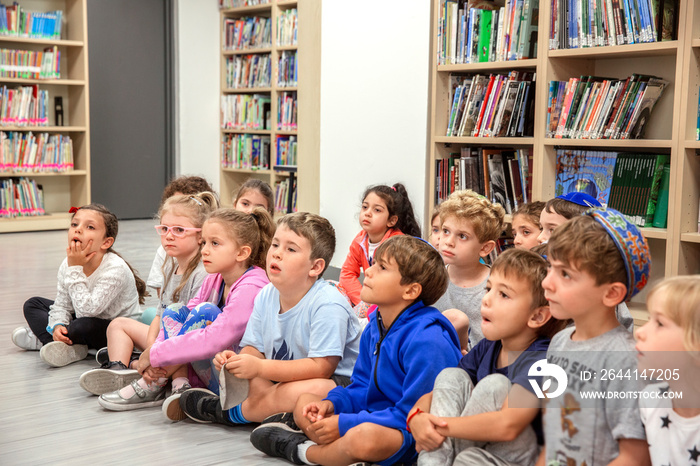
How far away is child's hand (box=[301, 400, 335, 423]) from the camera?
1.79 meters

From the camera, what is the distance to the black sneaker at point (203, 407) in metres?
2.11

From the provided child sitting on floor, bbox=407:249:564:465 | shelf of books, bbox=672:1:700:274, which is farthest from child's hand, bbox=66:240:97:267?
shelf of books, bbox=672:1:700:274

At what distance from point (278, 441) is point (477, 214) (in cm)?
92

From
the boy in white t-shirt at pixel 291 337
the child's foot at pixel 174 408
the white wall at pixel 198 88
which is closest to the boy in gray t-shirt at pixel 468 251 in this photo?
the boy in white t-shirt at pixel 291 337

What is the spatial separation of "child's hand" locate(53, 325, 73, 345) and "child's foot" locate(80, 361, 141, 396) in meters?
0.38

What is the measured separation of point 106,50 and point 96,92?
17.0 inches

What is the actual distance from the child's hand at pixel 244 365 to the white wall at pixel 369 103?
6.95ft

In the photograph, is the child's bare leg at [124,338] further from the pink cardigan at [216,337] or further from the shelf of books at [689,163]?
the shelf of books at [689,163]

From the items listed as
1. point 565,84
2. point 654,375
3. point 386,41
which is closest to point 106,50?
point 386,41

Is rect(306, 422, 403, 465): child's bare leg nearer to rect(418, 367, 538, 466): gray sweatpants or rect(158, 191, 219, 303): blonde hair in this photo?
rect(418, 367, 538, 466): gray sweatpants

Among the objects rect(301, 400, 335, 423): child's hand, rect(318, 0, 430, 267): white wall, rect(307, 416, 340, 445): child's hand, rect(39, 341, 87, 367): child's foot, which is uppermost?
rect(318, 0, 430, 267): white wall

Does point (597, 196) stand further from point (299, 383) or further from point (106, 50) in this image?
point (106, 50)

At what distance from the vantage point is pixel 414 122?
12.9 feet

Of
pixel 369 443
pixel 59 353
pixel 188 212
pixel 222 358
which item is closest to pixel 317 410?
pixel 369 443
